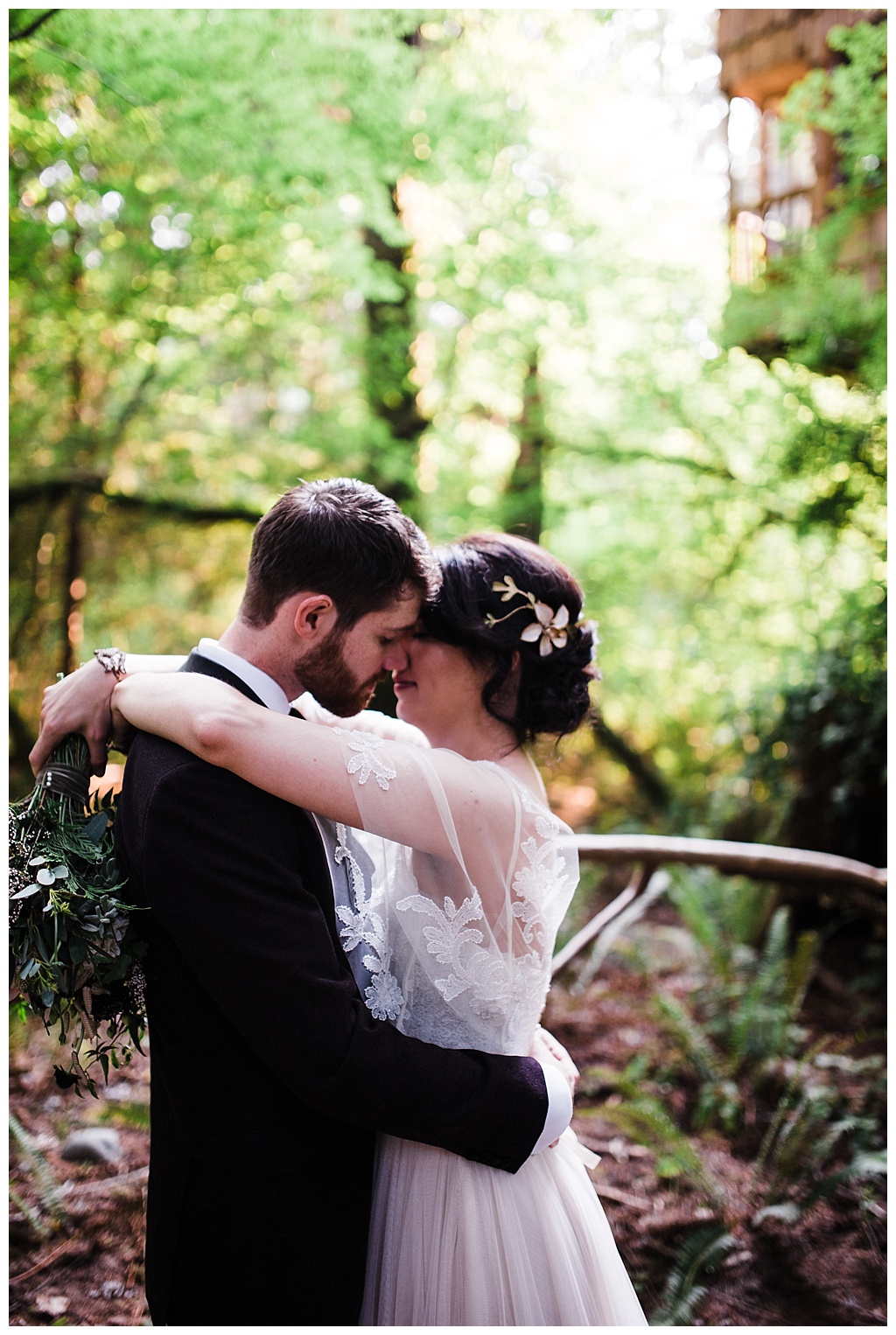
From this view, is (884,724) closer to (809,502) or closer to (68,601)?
(809,502)

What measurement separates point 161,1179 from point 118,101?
12.5 ft

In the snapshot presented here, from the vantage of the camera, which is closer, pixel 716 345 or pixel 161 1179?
pixel 161 1179

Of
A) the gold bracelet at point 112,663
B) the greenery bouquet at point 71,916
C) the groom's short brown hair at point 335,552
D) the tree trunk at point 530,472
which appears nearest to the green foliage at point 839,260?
the tree trunk at point 530,472

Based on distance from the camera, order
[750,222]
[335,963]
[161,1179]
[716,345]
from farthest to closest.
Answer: [750,222] → [716,345] → [161,1179] → [335,963]

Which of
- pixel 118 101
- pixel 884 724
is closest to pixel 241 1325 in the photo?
pixel 118 101

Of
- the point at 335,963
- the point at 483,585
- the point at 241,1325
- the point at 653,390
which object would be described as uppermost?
the point at 653,390

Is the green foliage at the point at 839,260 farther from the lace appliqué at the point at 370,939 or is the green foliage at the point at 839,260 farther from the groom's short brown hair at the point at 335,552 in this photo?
the lace appliqué at the point at 370,939

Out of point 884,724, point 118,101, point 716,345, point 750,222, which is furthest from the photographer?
point 750,222

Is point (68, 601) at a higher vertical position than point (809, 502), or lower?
lower

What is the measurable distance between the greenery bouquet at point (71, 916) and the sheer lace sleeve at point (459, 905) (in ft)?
1.39

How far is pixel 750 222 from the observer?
6.09 m

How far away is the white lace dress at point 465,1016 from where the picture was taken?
173 cm

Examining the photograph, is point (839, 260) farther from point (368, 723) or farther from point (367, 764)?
point (367, 764)

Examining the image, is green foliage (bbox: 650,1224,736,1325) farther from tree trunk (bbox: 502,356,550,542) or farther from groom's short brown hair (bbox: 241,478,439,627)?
tree trunk (bbox: 502,356,550,542)
